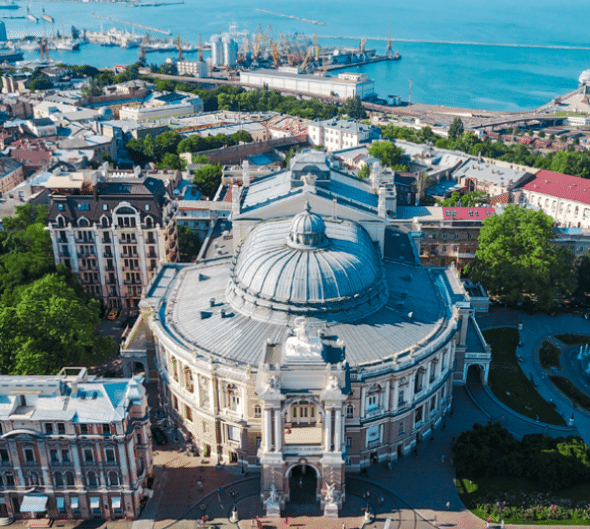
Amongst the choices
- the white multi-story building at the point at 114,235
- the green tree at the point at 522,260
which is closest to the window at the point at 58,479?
the white multi-story building at the point at 114,235

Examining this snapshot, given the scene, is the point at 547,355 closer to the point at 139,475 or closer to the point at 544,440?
the point at 544,440

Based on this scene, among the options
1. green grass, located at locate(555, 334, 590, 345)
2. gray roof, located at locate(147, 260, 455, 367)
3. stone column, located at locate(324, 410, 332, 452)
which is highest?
gray roof, located at locate(147, 260, 455, 367)

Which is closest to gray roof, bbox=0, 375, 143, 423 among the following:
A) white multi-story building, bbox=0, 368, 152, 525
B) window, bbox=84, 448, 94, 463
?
white multi-story building, bbox=0, 368, 152, 525

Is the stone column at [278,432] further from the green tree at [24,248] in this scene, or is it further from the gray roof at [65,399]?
the green tree at [24,248]

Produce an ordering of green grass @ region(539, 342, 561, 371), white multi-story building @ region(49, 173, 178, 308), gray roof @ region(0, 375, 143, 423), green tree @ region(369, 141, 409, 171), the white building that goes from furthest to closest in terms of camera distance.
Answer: the white building, green tree @ region(369, 141, 409, 171), white multi-story building @ region(49, 173, 178, 308), green grass @ region(539, 342, 561, 371), gray roof @ region(0, 375, 143, 423)

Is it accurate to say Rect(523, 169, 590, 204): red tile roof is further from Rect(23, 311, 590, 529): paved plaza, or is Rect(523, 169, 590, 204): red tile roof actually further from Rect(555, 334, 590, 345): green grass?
Rect(23, 311, 590, 529): paved plaza
